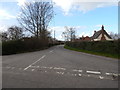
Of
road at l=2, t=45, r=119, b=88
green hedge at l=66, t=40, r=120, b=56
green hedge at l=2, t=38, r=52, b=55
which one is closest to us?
road at l=2, t=45, r=119, b=88

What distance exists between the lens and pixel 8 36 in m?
63.8

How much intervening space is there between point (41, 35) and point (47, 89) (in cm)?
3936

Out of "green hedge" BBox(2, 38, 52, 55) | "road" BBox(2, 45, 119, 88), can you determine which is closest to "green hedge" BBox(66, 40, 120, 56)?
"road" BBox(2, 45, 119, 88)

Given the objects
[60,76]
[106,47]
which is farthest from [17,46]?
[60,76]

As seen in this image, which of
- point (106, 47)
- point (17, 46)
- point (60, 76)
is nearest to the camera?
point (60, 76)

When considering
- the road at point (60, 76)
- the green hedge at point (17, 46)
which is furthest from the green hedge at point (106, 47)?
the green hedge at point (17, 46)

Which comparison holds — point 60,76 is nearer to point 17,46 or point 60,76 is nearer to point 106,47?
point 106,47

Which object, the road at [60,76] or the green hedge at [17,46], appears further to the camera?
the green hedge at [17,46]

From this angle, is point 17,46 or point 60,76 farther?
point 17,46

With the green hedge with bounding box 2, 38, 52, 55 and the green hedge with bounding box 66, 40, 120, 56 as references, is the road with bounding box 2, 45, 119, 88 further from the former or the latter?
the green hedge with bounding box 2, 38, 52, 55

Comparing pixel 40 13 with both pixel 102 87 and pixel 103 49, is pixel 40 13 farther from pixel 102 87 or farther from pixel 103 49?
pixel 102 87

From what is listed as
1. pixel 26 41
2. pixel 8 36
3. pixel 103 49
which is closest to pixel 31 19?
pixel 26 41

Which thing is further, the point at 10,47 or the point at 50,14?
the point at 50,14

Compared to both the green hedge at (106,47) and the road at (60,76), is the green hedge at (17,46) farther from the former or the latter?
the road at (60,76)
